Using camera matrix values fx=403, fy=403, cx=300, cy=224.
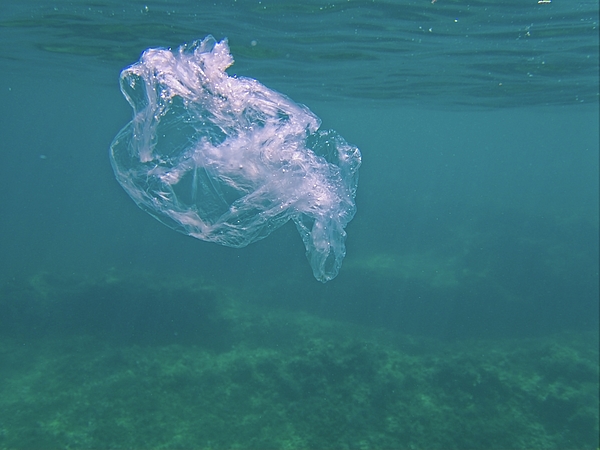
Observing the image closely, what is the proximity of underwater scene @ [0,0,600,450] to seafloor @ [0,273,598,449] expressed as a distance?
0.22 ft

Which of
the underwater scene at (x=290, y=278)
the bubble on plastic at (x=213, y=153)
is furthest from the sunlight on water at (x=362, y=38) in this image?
the bubble on plastic at (x=213, y=153)

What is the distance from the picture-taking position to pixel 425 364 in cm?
1193

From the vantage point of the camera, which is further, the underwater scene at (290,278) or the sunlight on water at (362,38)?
the sunlight on water at (362,38)

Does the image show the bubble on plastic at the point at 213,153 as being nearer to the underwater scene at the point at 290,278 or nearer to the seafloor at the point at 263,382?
the underwater scene at the point at 290,278

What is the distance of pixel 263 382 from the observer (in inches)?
426

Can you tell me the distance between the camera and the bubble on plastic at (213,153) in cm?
531

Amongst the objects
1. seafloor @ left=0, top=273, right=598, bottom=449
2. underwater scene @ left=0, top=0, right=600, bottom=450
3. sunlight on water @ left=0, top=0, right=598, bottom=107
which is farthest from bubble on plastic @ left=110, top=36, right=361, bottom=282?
sunlight on water @ left=0, top=0, right=598, bottom=107

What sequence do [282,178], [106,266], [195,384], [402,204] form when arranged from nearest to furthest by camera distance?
[282,178], [195,384], [106,266], [402,204]

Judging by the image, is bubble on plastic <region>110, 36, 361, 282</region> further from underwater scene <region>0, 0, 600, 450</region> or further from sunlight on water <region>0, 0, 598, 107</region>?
sunlight on water <region>0, 0, 598, 107</region>

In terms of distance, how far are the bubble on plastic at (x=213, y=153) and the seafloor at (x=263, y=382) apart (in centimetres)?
554

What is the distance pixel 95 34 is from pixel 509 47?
14186mm

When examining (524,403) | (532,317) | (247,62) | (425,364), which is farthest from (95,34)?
(532,317)

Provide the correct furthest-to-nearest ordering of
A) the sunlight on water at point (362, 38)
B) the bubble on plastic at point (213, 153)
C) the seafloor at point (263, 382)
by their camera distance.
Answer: the sunlight on water at point (362, 38) → the seafloor at point (263, 382) → the bubble on plastic at point (213, 153)

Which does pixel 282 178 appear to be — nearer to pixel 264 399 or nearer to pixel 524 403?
pixel 264 399
